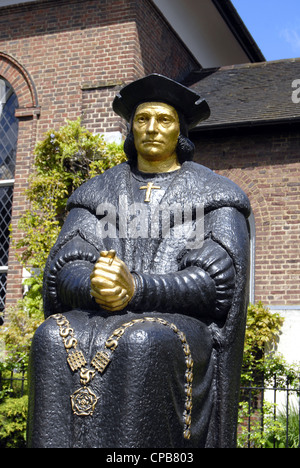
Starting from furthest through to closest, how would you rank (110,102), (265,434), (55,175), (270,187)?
(270,187) < (110,102) < (55,175) < (265,434)

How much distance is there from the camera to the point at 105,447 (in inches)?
119

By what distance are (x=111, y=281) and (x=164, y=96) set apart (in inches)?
Result: 53.4

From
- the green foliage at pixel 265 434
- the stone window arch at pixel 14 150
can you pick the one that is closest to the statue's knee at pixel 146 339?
the green foliage at pixel 265 434

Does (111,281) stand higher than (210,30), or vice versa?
(210,30)

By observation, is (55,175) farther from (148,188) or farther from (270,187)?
(148,188)

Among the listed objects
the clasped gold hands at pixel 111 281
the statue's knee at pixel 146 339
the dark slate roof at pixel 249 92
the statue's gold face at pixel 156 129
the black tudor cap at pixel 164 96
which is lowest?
the statue's knee at pixel 146 339

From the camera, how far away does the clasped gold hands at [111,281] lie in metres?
3.22

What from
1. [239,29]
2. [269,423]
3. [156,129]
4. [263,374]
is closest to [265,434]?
[269,423]

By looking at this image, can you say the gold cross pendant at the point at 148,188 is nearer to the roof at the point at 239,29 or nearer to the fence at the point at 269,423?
the fence at the point at 269,423

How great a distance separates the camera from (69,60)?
506 inches

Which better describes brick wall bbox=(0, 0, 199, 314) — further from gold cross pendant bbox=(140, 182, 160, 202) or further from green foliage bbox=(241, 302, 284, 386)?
gold cross pendant bbox=(140, 182, 160, 202)

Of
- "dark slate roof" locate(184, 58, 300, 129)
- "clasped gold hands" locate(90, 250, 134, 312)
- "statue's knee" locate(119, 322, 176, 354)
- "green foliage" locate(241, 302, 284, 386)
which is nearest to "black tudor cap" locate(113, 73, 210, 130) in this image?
"clasped gold hands" locate(90, 250, 134, 312)

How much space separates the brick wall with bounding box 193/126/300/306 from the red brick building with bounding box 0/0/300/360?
0.02 m

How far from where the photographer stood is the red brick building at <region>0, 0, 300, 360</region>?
40.1ft
